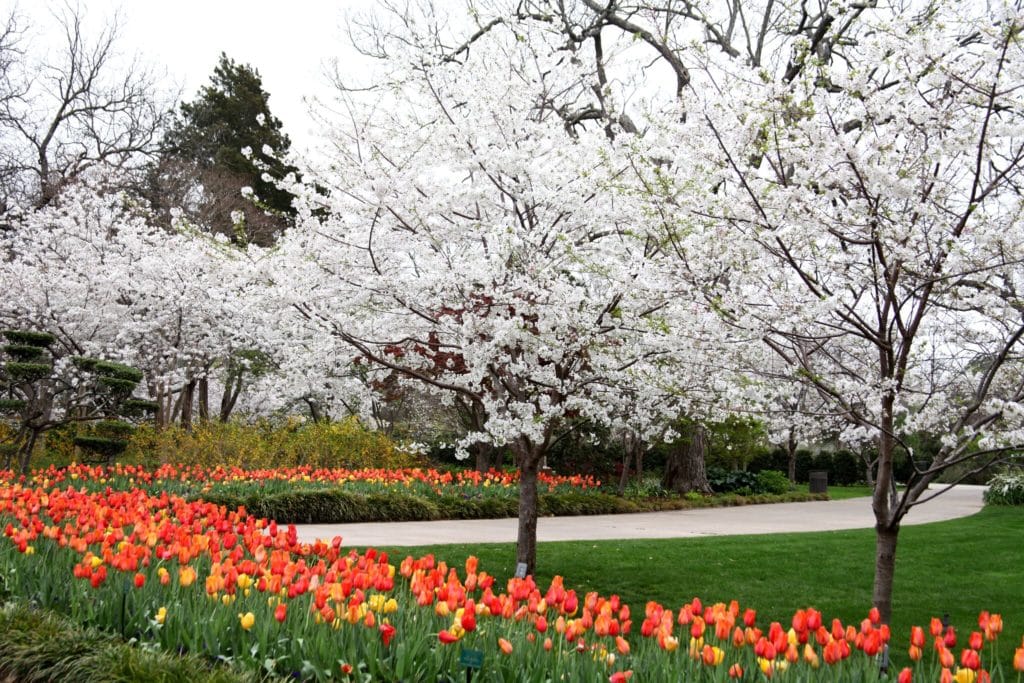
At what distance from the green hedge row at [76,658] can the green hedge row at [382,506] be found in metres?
5.60

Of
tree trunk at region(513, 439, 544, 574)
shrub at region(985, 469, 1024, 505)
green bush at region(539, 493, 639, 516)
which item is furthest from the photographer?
shrub at region(985, 469, 1024, 505)

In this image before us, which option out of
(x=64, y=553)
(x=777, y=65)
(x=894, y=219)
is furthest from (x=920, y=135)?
(x=777, y=65)

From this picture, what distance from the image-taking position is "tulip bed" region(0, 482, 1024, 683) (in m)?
3.03

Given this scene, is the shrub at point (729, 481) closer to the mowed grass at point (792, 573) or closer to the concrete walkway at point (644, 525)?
the concrete walkway at point (644, 525)

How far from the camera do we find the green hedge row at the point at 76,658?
3291 millimetres

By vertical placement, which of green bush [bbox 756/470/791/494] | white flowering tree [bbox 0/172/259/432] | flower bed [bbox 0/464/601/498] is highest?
white flowering tree [bbox 0/172/259/432]

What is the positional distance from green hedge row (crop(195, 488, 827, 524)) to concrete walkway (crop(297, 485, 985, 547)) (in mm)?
240

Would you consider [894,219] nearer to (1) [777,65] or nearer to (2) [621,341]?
(2) [621,341]

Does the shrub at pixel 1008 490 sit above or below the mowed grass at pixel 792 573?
above

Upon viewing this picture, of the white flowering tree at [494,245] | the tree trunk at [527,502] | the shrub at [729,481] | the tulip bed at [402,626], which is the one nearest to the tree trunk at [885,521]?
the tulip bed at [402,626]

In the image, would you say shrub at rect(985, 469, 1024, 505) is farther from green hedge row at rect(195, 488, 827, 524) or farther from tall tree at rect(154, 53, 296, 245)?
tall tree at rect(154, 53, 296, 245)

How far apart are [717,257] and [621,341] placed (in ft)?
5.52

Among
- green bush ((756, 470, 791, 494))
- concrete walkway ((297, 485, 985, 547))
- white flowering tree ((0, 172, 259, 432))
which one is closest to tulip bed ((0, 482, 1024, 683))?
concrete walkway ((297, 485, 985, 547))

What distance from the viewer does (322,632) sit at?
3.23 metres
